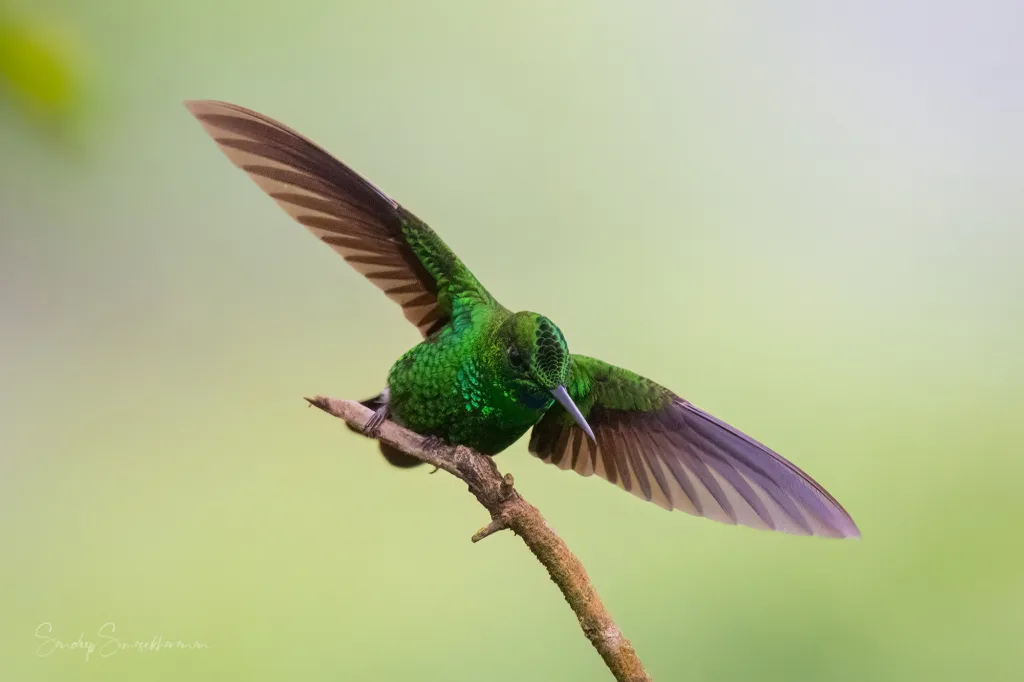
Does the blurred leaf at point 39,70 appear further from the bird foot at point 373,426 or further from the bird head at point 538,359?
the bird head at point 538,359

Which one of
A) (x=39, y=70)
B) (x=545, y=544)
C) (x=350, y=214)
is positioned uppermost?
(x=39, y=70)

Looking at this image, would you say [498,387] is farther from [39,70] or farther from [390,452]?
[39,70]

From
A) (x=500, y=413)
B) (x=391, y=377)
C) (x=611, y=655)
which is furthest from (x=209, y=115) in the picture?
(x=611, y=655)

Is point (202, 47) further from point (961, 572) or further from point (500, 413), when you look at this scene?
point (961, 572)

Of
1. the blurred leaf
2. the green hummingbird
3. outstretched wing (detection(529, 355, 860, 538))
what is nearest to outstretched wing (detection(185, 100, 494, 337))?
the green hummingbird

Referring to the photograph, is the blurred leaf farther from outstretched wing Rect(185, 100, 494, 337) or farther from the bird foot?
the bird foot

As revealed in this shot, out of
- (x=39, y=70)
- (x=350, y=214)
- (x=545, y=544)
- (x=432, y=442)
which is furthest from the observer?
(x=39, y=70)

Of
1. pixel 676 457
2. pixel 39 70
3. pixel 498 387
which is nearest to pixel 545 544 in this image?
pixel 498 387

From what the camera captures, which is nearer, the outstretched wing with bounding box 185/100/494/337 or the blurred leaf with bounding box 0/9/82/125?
the outstretched wing with bounding box 185/100/494/337
